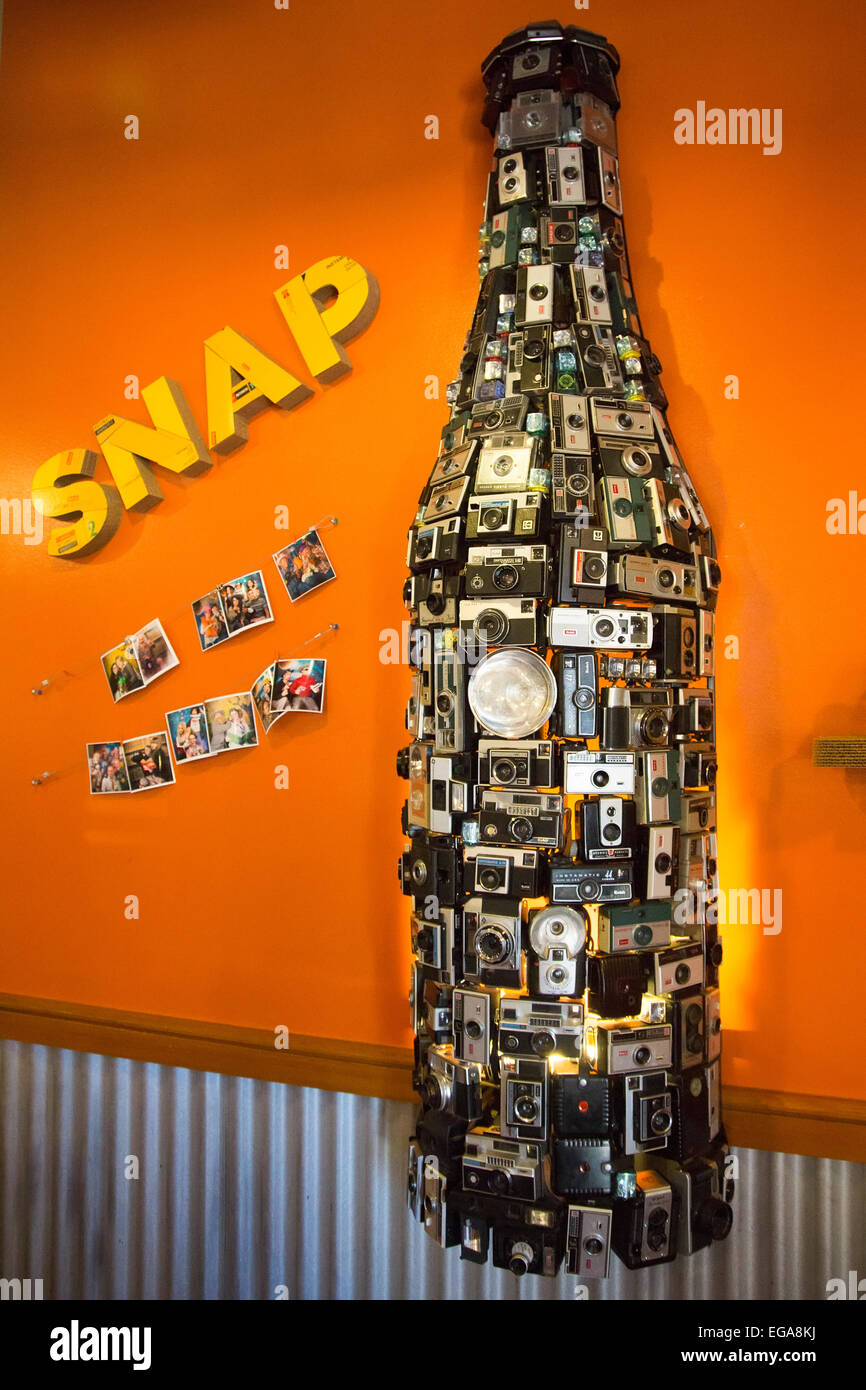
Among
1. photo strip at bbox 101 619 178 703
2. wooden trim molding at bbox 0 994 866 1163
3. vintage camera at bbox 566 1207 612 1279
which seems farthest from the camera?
photo strip at bbox 101 619 178 703

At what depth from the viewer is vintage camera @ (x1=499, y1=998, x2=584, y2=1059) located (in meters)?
1.77

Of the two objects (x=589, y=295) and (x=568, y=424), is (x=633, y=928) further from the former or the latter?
(x=589, y=295)

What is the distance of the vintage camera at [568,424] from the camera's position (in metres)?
1.88

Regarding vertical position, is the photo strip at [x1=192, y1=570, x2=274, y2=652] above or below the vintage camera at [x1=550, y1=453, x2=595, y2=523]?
below

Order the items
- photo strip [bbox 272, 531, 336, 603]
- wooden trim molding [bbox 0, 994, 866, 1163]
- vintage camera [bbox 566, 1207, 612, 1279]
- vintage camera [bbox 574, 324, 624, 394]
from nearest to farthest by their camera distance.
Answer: vintage camera [bbox 566, 1207, 612, 1279] < vintage camera [bbox 574, 324, 624, 394] < wooden trim molding [bbox 0, 994, 866, 1163] < photo strip [bbox 272, 531, 336, 603]

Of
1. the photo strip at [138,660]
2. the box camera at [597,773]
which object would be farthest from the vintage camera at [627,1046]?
the photo strip at [138,660]

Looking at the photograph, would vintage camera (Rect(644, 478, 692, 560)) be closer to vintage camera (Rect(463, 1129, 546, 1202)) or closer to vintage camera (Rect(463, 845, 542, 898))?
vintage camera (Rect(463, 845, 542, 898))

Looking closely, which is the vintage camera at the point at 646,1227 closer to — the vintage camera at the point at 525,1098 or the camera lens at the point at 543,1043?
the vintage camera at the point at 525,1098

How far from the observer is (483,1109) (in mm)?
1852

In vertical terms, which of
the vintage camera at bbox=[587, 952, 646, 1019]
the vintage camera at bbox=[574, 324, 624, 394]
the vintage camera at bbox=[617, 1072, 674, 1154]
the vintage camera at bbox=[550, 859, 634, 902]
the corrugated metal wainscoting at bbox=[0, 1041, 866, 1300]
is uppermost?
the vintage camera at bbox=[574, 324, 624, 394]

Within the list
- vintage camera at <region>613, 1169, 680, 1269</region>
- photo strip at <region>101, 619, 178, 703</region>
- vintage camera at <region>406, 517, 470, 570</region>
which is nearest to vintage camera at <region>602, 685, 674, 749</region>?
vintage camera at <region>406, 517, 470, 570</region>

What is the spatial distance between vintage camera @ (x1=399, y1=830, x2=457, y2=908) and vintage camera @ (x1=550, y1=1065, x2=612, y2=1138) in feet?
1.39

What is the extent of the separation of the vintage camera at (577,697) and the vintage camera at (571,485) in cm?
31

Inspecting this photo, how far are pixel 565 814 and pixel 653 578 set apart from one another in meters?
0.53
